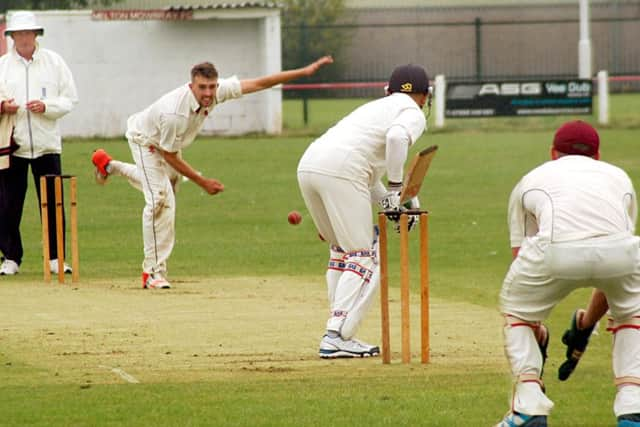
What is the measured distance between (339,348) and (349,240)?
0.66m

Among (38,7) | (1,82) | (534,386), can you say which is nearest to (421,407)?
(534,386)

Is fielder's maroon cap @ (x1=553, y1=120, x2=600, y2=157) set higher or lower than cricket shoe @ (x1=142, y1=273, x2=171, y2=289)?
higher

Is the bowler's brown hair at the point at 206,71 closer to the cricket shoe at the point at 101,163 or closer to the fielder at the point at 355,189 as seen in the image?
the cricket shoe at the point at 101,163

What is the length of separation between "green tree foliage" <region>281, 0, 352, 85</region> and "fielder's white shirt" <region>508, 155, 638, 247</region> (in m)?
33.2

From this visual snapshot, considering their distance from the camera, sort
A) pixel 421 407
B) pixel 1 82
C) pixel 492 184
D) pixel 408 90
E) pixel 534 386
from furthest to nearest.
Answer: pixel 492 184 → pixel 1 82 → pixel 408 90 → pixel 421 407 → pixel 534 386

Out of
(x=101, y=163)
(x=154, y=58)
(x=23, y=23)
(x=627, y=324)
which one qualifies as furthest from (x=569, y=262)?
(x=154, y=58)

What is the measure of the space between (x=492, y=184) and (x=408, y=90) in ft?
39.7

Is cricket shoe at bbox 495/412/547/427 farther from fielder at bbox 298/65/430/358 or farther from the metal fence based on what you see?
the metal fence

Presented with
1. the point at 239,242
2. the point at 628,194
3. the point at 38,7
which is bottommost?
the point at 239,242

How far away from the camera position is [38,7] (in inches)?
1592

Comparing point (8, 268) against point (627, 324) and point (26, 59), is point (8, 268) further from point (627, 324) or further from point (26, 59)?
point (627, 324)

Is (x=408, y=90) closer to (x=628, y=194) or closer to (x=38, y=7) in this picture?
(x=628, y=194)

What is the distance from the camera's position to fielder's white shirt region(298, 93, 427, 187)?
880 cm

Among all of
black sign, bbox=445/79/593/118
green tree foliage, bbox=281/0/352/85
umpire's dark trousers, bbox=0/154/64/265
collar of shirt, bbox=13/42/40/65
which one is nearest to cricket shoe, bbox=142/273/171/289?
umpire's dark trousers, bbox=0/154/64/265
